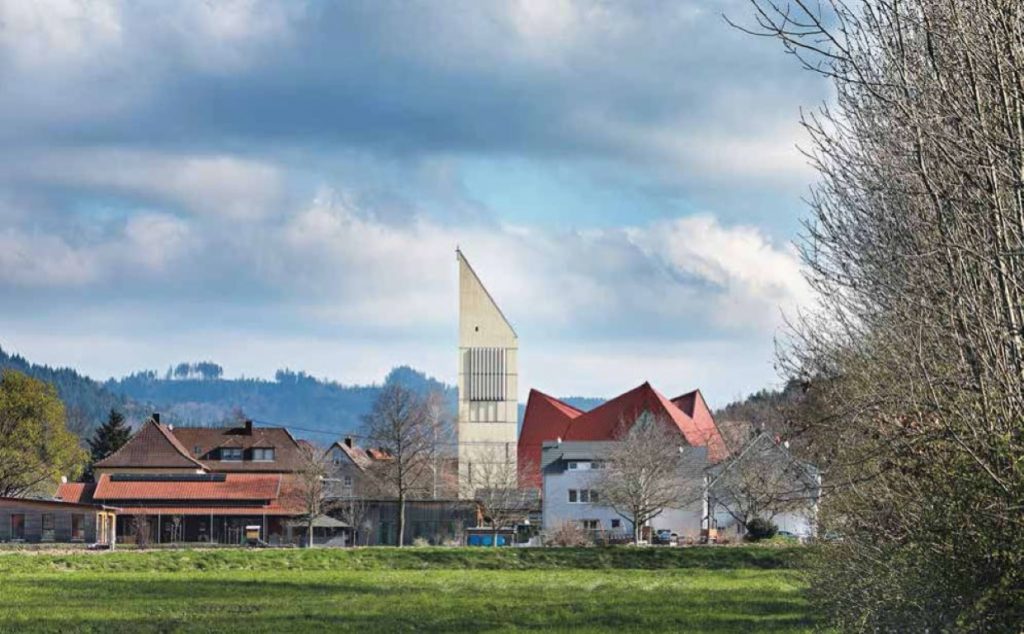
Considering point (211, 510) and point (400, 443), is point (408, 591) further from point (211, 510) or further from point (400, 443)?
point (211, 510)

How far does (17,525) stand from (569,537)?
3453 cm

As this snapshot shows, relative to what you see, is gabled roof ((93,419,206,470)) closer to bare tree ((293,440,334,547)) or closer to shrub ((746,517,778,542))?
bare tree ((293,440,334,547))

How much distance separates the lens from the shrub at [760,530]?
7969 cm

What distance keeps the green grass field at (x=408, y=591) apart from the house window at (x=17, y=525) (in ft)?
90.6

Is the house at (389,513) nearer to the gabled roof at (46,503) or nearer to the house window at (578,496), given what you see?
the house window at (578,496)

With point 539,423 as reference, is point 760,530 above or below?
below

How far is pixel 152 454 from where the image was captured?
10812cm

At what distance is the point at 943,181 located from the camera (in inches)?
510

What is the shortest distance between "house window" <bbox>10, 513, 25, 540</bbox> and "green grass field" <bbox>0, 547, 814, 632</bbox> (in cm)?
2762

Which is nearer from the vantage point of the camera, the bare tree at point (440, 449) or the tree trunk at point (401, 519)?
the tree trunk at point (401, 519)

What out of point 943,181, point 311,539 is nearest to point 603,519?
point 311,539

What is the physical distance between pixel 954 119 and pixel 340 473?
114 meters

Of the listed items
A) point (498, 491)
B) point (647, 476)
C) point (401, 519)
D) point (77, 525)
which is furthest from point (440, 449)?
point (77, 525)

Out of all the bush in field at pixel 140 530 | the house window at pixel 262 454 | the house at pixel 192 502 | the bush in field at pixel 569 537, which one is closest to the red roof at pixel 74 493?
the house at pixel 192 502
